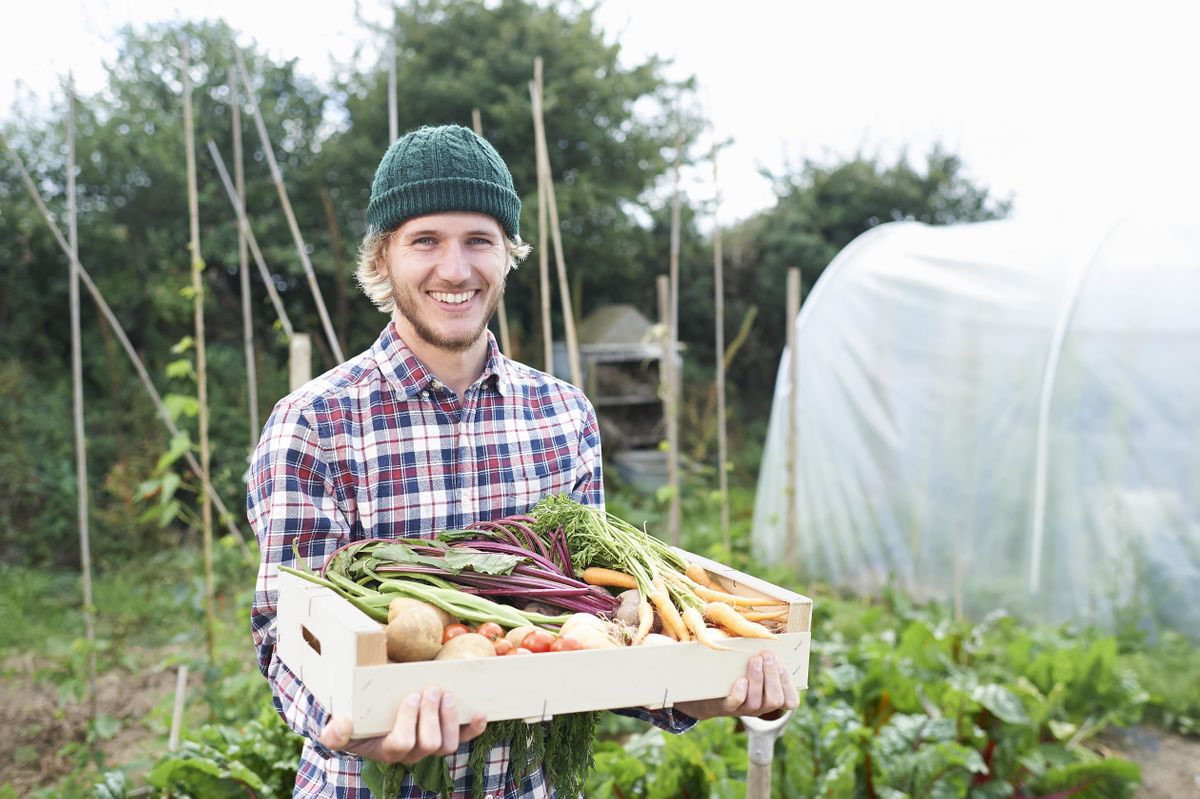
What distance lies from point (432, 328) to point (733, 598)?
708 millimetres

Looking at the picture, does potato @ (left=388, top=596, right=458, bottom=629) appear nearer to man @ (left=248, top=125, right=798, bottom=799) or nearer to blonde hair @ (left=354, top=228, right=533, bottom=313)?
man @ (left=248, top=125, right=798, bottom=799)

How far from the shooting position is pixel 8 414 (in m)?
6.90

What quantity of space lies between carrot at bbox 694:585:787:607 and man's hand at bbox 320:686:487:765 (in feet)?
1.71

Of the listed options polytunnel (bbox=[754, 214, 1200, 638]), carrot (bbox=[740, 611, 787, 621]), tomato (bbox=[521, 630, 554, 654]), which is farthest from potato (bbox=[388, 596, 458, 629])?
polytunnel (bbox=[754, 214, 1200, 638])

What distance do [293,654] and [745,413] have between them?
37.0ft

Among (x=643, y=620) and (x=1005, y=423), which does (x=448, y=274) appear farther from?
Result: (x=1005, y=423)

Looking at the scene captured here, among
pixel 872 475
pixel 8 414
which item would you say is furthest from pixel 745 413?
pixel 8 414

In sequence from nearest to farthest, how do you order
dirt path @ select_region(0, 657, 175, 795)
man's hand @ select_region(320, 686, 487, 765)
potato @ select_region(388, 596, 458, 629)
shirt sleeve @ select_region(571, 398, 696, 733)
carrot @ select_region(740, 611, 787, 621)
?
1. man's hand @ select_region(320, 686, 487, 765)
2. potato @ select_region(388, 596, 458, 629)
3. carrot @ select_region(740, 611, 787, 621)
4. shirt sleeve @ select_region(571, 398, 696, 733)
5. dirt path @ select_region(0, 657, 175, 795)

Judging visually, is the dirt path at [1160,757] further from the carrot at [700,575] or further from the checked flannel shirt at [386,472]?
the checked flannel shirt at [386,472]

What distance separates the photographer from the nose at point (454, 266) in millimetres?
1551

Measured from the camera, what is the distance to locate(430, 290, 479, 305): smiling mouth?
157 cm

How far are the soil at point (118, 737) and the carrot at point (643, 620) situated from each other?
264cm

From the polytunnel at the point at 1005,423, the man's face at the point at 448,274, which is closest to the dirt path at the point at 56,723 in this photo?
the man's face at the point at 448,274

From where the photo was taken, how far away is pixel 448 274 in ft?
5.08
